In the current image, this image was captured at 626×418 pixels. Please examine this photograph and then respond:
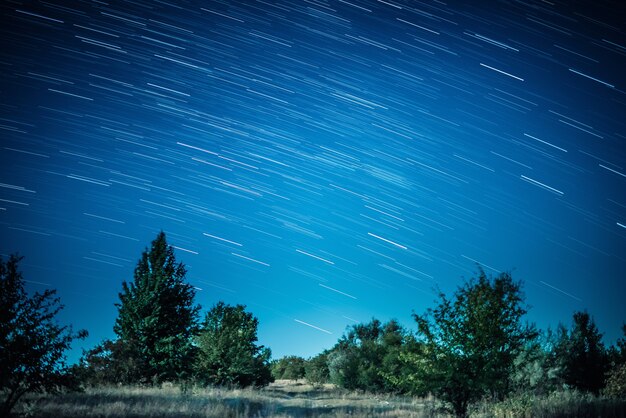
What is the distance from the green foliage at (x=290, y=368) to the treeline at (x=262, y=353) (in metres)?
39.7

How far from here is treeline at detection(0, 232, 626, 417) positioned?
9.50 m

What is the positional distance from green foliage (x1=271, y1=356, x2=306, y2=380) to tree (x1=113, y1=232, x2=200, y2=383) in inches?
2158

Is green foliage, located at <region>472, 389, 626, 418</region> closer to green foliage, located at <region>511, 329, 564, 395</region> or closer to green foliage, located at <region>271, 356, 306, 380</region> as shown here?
green foliage, located at <region>511, 329, 564, 395</region>

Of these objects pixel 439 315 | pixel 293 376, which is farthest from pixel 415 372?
pixel 293 376

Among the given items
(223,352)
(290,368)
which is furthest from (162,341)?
(290,368)

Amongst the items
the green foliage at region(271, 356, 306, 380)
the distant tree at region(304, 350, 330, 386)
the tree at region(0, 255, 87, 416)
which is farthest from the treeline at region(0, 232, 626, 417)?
the green foliage at region(271, 356, 306, 380)

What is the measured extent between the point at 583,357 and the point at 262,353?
99.2 feet

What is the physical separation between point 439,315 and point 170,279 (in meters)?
19.7

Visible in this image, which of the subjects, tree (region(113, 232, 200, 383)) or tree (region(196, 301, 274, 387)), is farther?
tree (region(196, 301, 274, 387))

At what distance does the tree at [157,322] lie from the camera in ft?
70.6

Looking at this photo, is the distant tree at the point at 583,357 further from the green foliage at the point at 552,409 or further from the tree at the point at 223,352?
the tree at the point at 223,352

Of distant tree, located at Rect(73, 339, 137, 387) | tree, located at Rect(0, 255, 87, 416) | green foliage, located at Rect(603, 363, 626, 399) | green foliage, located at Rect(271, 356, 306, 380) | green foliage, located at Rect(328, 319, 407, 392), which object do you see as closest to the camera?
tree, located at Rect(0, 255, 87, 416)

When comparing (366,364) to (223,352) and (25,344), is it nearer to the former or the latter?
(223,352)

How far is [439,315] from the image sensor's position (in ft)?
38.1
